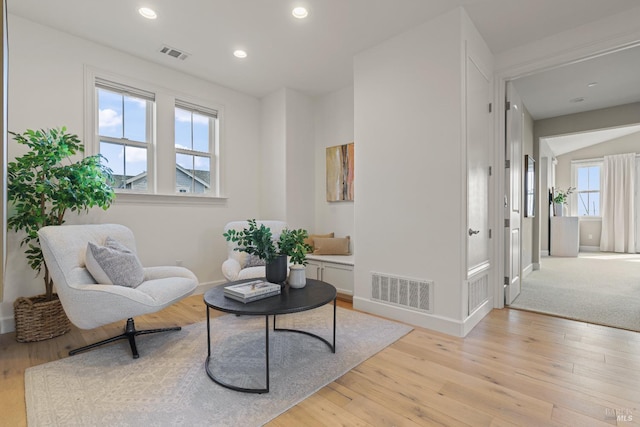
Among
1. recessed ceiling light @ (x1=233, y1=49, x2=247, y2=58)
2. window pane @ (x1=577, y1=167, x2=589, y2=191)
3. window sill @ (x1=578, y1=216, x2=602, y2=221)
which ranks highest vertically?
recessed ceiling light @ (x1=233, y1=49, x2=247, y2=58)

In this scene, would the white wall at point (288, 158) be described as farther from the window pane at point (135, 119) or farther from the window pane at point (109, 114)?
the window pane at point (109, 114)

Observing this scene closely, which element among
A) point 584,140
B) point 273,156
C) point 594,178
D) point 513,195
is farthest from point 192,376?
point 594,178

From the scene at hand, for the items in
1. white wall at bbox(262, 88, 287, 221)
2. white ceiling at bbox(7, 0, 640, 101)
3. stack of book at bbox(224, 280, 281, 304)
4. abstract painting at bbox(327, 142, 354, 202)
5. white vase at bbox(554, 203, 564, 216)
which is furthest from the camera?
white vase at bbox(554, 203, 564, 216)

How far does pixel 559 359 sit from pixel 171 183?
4.03 metres

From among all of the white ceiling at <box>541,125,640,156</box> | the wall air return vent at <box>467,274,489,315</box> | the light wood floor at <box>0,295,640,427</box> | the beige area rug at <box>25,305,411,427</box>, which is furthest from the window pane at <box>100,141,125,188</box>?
the white ceiling at <box>541,125,640,156</box>

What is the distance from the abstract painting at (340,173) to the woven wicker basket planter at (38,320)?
3.13 m

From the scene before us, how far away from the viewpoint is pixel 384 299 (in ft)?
9.95

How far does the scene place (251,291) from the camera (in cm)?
195

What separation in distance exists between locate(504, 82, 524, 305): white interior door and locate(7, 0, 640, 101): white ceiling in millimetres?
729

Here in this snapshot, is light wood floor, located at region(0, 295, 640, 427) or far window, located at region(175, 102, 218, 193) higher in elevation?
far window, located at region(175, 102, 218, 193)

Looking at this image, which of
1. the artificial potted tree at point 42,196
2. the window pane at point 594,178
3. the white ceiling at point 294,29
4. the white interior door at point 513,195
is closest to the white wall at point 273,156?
the white ceiling at point 294,29

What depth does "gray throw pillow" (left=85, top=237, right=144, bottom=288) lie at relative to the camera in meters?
2.19

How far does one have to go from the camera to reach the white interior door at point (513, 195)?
3264 millimetres

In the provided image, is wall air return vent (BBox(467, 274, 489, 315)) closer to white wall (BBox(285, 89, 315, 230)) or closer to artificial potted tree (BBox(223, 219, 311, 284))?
artificial potted tree (BBox(223, 219, 311, 284))
